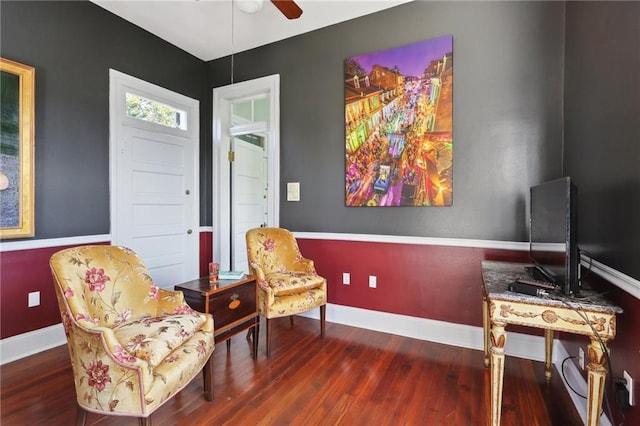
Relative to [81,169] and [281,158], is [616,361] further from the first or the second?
[81,169]

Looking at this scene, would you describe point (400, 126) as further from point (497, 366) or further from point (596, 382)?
point (596, 382)

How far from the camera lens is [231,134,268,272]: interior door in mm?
3912

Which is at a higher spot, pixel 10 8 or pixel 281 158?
pixel 10 8

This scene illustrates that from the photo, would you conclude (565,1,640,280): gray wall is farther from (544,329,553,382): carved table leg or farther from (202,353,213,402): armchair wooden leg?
(202,353,213,402): armchair wooden leg

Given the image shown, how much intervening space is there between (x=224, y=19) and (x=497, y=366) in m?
3.58

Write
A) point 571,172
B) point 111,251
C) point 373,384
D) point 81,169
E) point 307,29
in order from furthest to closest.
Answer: point 307,29 → point 81,169 → point 571,172 → point 373,384 → point 111,251

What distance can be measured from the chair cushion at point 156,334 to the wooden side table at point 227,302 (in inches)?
7.9

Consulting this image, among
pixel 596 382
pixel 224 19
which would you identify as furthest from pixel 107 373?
pixel 224 19

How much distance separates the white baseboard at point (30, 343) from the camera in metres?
2.22

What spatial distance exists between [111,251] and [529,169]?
2.96 metres

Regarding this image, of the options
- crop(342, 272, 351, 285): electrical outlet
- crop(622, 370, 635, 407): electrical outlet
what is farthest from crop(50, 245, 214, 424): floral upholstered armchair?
crop(622, 370, 635, 407): electrical outlet

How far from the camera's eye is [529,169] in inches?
92.4

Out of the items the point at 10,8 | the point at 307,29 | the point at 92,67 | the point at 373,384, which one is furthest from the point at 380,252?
the point at 10,8

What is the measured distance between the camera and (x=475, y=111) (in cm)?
250
